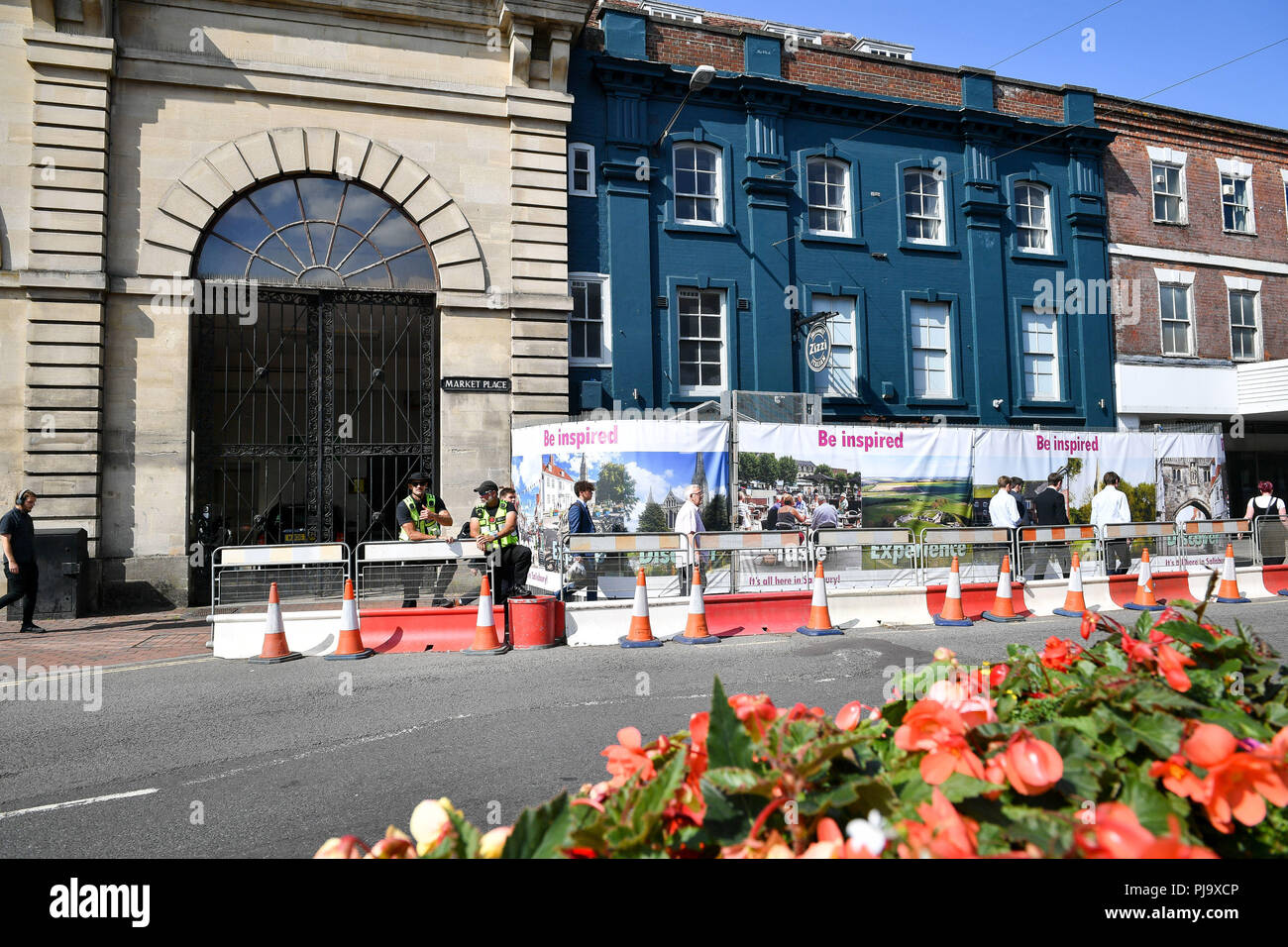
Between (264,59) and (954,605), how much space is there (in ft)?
49.7

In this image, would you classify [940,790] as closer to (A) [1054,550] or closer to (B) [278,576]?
(B) [278,576]

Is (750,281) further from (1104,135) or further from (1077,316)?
(1104,135)

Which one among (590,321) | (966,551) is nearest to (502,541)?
(966,551)

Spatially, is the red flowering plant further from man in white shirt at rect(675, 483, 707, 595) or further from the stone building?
the stone building

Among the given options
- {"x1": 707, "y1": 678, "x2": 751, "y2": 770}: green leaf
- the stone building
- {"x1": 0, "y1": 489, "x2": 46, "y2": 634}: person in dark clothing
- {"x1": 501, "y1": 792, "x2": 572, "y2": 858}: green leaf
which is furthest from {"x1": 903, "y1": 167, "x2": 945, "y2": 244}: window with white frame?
{"x1": 501, "y1": 792, "x2": 572, "y2": 858}: green leaf

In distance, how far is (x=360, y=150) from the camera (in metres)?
15.2

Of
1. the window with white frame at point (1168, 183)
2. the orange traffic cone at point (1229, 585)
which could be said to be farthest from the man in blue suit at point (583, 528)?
the window with white frame at point (1168, 183)

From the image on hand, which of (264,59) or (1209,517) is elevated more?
(264,59)

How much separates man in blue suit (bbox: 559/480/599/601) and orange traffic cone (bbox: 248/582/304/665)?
3.54 meters

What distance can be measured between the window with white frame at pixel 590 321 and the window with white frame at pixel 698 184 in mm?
2538

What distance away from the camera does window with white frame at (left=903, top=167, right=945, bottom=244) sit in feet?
65.0

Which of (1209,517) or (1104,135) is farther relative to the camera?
(1104,135)

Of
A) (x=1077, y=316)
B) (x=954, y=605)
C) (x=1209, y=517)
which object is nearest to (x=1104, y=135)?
(x=1077, y=316)

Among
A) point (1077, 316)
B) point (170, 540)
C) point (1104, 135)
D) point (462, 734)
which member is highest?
point (1104, 135)
